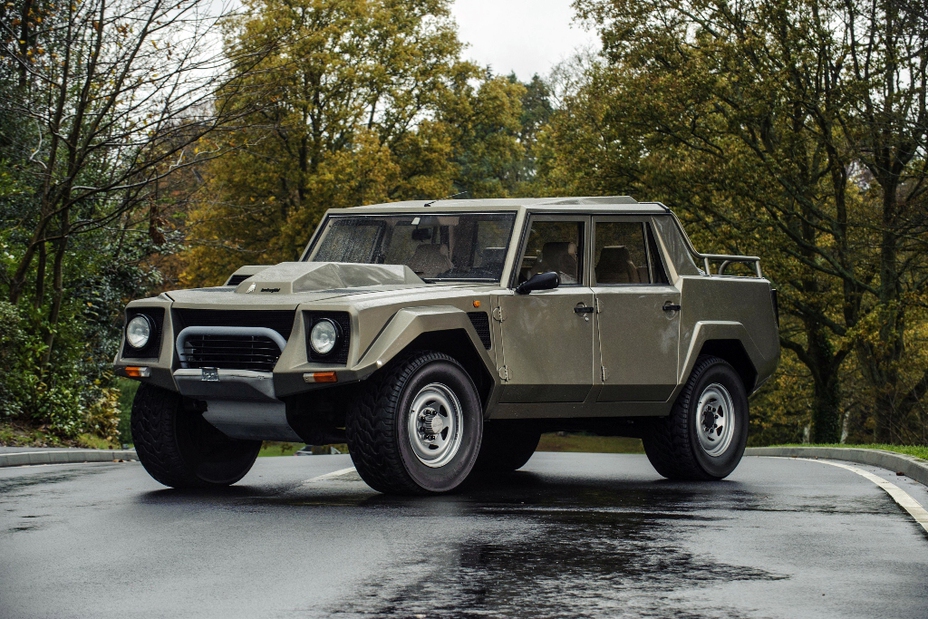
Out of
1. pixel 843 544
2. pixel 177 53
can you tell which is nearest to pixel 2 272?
pixel 177 53

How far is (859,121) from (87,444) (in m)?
15.9

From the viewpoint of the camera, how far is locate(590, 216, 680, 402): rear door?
33.6ft

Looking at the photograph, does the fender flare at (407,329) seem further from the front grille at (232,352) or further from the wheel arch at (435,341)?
the front grille at (232,352)

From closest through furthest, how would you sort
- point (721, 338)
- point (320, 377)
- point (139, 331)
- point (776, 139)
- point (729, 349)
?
point (320, 377)
point (139, 331)
point (721, 338)
point (729, 349)
point (776, 139)

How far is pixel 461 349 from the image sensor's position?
9430 millimetres

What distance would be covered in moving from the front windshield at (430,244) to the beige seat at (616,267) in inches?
34.0

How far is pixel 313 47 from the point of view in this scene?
38.5 metres

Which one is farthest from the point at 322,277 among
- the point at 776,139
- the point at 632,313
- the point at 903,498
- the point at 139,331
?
the point at 776,139

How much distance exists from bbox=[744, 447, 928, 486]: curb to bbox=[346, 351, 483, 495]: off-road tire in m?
4.65

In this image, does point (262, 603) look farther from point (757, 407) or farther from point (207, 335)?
point (757, 407)

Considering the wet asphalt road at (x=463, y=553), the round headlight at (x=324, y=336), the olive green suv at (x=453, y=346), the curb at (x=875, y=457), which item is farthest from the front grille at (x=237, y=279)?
the curb at (x=875, y=457)

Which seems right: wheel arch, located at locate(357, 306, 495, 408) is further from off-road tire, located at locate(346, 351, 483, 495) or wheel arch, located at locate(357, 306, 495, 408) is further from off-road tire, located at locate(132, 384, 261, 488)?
off-road tire, located at locate(132, 384, 261, 488)

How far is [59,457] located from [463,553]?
9.64 metres

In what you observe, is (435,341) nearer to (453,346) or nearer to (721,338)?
(453,346)
